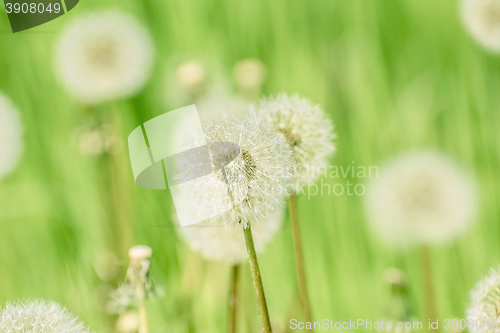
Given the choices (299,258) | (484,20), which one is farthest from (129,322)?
(484,20)

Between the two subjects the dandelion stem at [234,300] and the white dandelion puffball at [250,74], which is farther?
the white dandelion puffball at [250,74]

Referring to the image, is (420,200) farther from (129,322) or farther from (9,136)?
Answer: (9,136)

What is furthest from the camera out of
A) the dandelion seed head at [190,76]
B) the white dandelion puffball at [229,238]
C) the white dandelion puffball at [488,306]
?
the dandelion seed head at [190,76]

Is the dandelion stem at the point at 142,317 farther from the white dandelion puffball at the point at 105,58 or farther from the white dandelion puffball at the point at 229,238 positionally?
the white dandelion puffball at the point at 105,58

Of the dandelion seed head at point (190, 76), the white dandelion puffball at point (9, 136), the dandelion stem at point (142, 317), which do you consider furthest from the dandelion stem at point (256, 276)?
the white dandelion puffball at point (9, 136)

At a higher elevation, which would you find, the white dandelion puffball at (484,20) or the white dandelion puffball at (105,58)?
the white dandelion puffball at (105,58)

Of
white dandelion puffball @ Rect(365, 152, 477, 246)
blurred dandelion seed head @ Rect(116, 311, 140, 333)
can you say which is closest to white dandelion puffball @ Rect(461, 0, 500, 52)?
white dandelion puffball @ Rect(365, 152, 477, 246)
